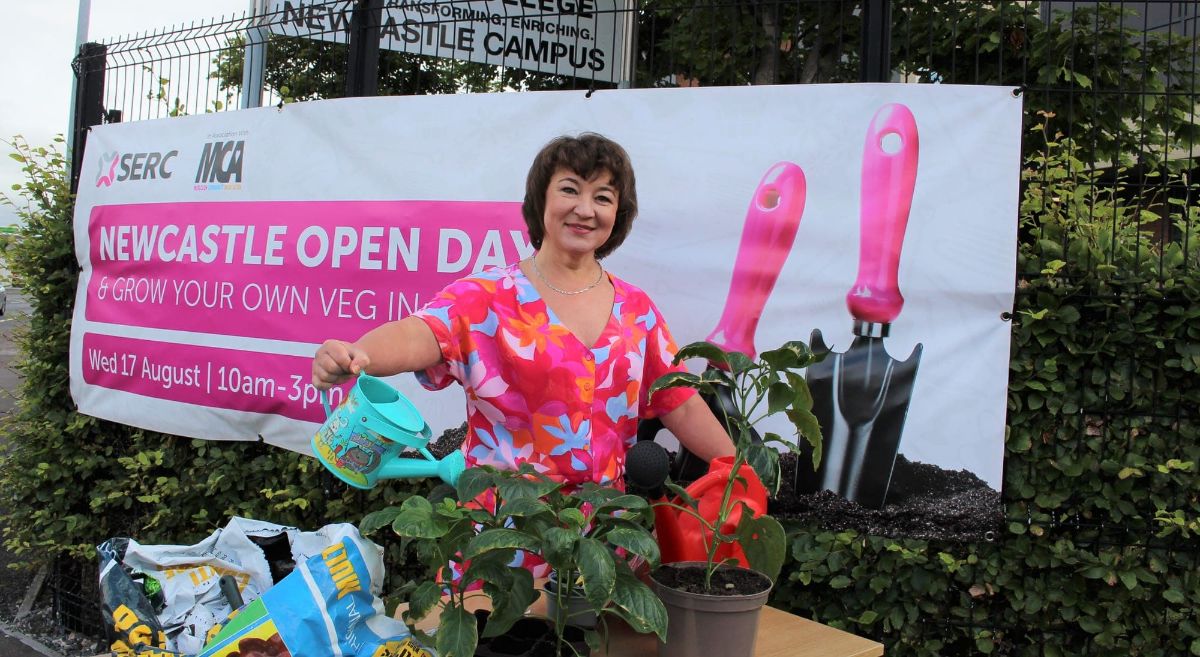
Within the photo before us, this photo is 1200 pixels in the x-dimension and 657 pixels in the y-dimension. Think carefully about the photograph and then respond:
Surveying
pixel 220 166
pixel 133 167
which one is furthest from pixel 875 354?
pixel 133 167

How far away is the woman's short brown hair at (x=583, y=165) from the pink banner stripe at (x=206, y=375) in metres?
1.40

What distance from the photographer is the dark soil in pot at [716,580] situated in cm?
161

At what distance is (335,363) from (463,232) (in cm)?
149

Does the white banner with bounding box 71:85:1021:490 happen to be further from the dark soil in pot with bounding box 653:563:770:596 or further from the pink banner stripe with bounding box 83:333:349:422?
the dark soil in pot with bounding box 653:563:770:596

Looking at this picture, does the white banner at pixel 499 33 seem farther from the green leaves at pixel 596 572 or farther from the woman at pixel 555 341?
the green leaves at pixel 596 572

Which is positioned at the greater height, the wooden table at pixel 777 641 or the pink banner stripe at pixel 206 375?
the pink banner stripe at pixel 206 375

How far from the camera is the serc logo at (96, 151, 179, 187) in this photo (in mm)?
4008

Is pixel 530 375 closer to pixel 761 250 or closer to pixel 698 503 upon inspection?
pixel 698 503

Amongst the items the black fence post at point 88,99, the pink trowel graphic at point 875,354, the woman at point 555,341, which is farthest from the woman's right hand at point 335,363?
the black fence post at point 88,99

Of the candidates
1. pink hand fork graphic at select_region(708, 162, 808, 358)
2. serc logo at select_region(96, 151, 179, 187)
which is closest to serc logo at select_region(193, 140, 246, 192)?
serc logo at select_region(96, 151, 179, 187)

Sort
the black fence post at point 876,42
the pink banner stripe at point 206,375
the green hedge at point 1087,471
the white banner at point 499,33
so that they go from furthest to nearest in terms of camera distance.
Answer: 1. the white banner at point 499,33
2. the pink banner stripe at point 206,375
3. the black fence post at point 876,42
4. the green hedge at point 1087,471

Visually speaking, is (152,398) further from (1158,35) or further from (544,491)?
(1158,35)

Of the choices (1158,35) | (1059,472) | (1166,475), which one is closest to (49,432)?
(1059,472)

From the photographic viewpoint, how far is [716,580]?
65.1 inches
